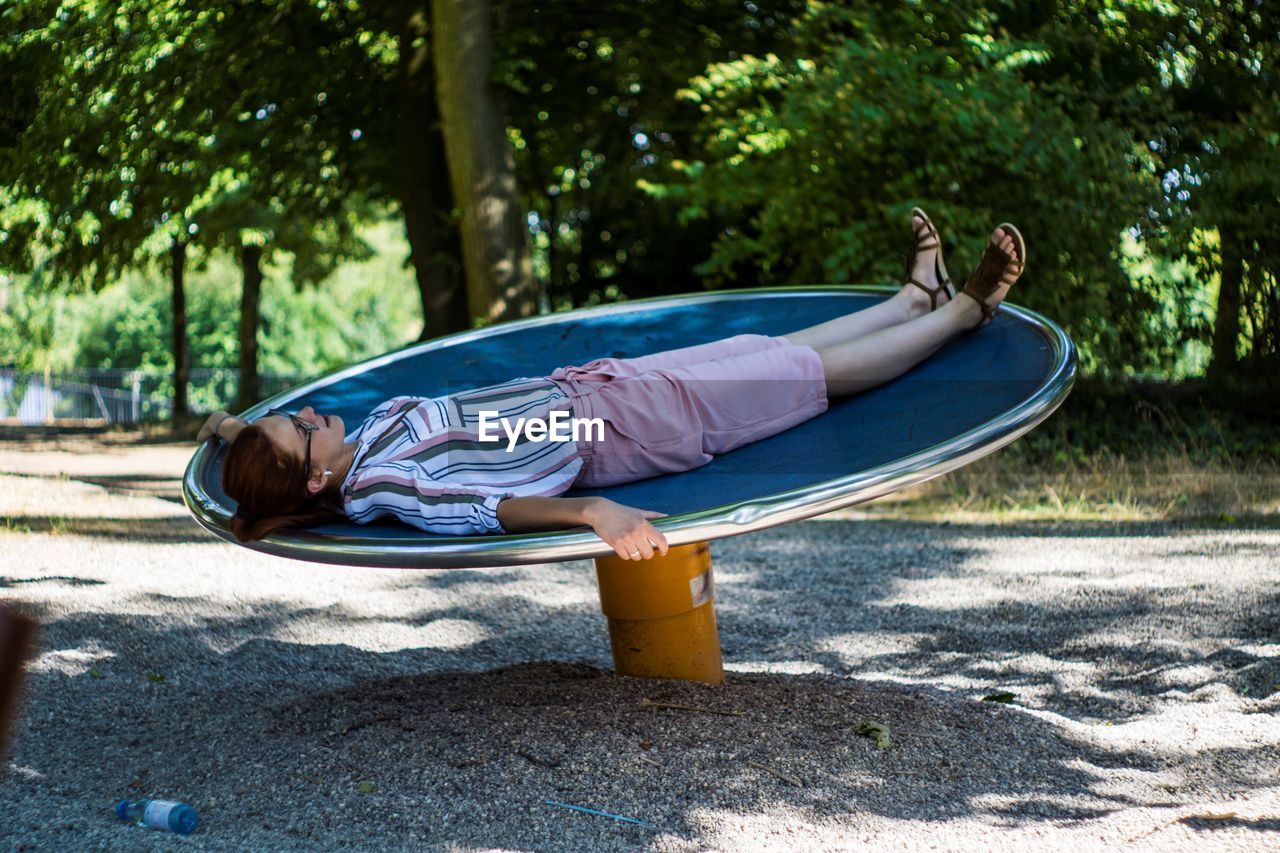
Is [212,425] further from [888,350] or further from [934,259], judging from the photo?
[934,259]

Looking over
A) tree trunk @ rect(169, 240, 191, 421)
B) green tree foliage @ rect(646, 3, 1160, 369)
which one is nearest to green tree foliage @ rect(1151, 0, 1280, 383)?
green tree foliage @ rect(646, 3, 1160, 369)

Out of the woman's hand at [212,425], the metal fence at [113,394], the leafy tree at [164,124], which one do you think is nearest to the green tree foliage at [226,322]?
the metal fence at [113,394]

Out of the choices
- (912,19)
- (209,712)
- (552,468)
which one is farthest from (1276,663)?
(912,19)

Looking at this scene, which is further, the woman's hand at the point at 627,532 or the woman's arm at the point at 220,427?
the woman's arm at the point at 220,427

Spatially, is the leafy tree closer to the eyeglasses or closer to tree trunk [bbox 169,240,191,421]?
tree trunk [bbox 169,240,191,421]

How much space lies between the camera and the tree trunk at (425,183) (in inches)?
408

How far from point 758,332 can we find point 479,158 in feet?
17.7

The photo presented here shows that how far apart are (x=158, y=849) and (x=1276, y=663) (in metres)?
3.54

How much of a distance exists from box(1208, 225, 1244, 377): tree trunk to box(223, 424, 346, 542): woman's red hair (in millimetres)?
7150

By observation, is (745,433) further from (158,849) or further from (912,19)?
(912,19)

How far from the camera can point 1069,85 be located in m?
7.89

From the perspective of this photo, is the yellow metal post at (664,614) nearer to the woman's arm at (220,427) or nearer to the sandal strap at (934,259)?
the sandal strap at (934,259)

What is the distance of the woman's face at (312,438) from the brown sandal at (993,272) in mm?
1870

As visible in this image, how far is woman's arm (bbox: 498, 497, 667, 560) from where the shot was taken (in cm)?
235
